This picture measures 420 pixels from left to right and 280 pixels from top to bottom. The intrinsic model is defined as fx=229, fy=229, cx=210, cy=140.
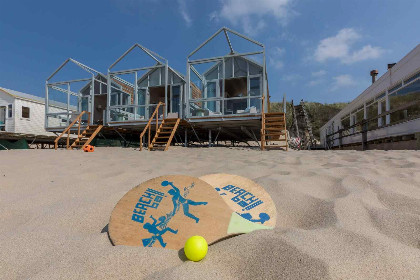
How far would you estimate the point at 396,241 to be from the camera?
1.21 m

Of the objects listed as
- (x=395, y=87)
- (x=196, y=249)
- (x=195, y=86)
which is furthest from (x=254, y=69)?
(x=196, y=249)

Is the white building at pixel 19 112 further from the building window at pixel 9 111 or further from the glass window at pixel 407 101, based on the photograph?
the glass window at pixel 407 101

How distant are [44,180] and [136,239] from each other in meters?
2.18

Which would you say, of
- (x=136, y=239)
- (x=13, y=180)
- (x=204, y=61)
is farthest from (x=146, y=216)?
(x=204, y=61)

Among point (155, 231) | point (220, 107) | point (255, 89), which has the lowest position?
point (155, 231)

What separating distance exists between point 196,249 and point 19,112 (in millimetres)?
19546

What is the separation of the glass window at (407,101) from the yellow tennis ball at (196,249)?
29.3 ft

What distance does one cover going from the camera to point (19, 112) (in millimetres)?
15570

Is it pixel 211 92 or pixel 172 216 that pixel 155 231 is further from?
pixel 211 92

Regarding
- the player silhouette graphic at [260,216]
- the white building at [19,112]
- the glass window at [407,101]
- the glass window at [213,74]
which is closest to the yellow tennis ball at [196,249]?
the player silhouette graphic at [260,216]

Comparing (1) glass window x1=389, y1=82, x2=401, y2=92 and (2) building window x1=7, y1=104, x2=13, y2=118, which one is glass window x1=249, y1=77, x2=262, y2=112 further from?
(2) building window x1=7, y1=104, x2=13, y2=118

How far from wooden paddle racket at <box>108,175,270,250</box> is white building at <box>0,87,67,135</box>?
16.0 meters

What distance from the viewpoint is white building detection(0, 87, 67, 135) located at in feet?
50.2

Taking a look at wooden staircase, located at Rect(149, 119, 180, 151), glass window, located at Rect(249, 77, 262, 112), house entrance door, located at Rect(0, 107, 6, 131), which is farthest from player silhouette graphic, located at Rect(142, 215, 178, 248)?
house entrance door, located at Rect(0, 107, 6, 131)
